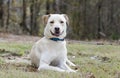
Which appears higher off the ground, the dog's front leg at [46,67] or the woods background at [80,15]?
the dog's front leg at [46,67]

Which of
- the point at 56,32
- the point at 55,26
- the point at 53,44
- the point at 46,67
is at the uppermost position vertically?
the point at 55,26

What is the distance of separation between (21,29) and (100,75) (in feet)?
66.8

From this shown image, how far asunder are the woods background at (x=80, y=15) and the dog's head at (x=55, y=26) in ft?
69.2

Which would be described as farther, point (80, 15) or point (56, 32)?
point (80, 15)

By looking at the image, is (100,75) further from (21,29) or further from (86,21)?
(86,21)

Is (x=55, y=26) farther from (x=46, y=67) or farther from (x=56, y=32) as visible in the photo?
(x=46, y=67)

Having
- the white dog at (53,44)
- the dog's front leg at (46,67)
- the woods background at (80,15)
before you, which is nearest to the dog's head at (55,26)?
the white dog at (53,44)

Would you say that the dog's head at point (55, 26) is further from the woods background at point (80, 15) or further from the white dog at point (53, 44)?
the woods background at point (80, 15)

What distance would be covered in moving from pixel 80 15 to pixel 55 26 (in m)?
26.3

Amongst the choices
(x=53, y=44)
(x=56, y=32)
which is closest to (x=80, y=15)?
(x=53, y=44)

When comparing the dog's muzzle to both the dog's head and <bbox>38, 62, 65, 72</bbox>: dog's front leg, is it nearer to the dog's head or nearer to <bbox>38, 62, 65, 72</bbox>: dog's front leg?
the dog's head

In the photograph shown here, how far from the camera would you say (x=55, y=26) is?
6.47 m

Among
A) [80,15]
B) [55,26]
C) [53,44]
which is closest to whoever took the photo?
[55,26]

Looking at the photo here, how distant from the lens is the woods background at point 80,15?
29203mm
